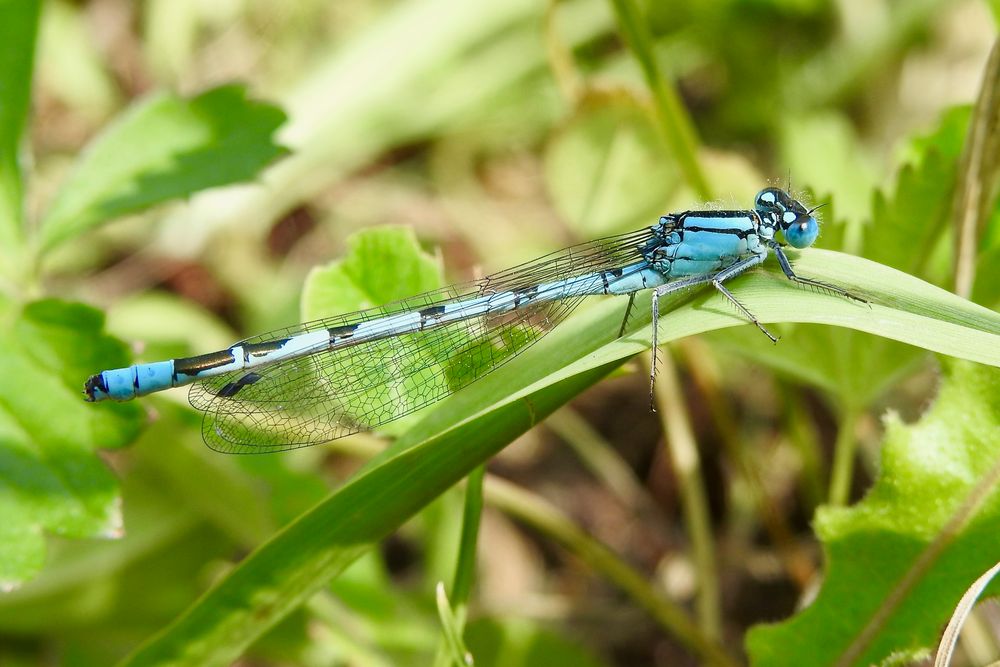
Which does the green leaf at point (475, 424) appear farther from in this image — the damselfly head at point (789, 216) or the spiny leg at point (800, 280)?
the damselfly head at point (789, 216)

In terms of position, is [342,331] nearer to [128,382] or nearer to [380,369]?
[380,369]

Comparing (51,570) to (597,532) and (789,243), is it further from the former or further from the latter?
(789,243)

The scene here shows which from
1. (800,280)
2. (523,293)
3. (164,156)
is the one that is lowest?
(800,280)

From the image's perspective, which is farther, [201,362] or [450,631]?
[201,362]

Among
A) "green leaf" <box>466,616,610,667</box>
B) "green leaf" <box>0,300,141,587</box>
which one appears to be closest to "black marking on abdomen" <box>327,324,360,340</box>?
"green leaf" <box>0,300,141,587</box>

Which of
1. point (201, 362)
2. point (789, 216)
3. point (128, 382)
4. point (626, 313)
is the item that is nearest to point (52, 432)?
point (128, 382)

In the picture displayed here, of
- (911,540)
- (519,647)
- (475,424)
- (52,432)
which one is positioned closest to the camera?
(475,424)
